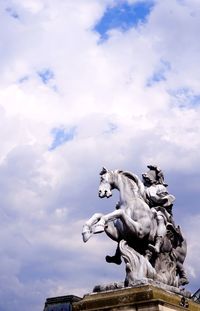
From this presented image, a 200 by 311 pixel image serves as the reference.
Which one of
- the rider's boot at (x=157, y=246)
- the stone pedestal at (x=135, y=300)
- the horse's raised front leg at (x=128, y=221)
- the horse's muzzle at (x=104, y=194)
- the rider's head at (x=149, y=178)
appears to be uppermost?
the rider's head at (x=149, y=178)

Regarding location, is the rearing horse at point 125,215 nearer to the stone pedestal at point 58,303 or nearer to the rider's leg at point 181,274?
the rider's leg at point 181,274

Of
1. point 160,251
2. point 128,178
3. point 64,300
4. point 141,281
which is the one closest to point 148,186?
point 128,178

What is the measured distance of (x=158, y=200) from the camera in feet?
50.2

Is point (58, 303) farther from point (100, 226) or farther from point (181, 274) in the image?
point (100, 226)

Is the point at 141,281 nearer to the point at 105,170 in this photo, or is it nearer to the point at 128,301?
the point at 128,301

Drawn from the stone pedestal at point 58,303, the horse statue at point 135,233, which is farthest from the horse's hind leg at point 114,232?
the stone pedestal at point 58,303

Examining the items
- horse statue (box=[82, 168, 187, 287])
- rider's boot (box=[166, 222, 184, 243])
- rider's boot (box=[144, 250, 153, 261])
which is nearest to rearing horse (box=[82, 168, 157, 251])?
horse statue (box=[82, 168, 187, 287])

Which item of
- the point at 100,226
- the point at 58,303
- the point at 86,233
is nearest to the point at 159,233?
the point at 100,226

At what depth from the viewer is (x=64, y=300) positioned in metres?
46.1

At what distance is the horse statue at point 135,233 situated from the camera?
556 inches

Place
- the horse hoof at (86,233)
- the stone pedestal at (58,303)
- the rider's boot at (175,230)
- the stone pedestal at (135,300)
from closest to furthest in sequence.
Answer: the stone pedestal at (135,300)
the horse hoof at (86,233)
the rider's boot at (175,230)
the stone pedestal at (58,303)

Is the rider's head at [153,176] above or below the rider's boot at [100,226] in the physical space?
above

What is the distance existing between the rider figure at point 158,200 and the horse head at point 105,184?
3.13 feet

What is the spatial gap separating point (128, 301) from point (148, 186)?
138 inches
